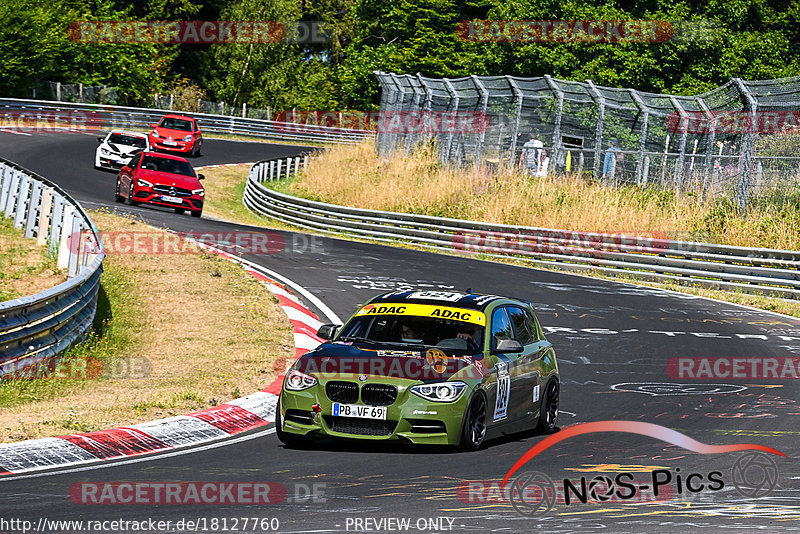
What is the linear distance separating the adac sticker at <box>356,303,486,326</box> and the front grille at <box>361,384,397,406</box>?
4.51 ft

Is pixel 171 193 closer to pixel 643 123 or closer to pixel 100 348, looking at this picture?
pixel 643 123

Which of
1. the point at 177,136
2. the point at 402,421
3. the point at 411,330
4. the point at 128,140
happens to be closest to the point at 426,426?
the point at 402,421

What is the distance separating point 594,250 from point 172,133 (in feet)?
81.2

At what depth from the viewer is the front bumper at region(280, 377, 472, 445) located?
9.31 m

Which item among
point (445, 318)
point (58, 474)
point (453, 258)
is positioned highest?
point (445, 318)

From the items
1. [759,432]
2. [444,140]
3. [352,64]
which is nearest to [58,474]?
[759,432]

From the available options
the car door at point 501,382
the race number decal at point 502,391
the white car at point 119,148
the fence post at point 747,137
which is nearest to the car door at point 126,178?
the white car at point 119,148

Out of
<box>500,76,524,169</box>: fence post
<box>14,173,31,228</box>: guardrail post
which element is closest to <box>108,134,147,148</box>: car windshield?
<box>500,76,524,169</box>: fence post

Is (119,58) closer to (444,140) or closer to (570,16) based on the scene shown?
(570,16)

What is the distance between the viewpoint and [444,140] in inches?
1417

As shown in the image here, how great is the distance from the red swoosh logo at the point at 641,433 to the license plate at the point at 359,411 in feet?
3.92

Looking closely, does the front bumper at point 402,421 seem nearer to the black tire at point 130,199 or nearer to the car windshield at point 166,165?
the black tire at point 130,199

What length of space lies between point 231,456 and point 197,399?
255 cm

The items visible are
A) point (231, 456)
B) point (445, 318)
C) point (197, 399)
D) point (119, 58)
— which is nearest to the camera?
point (231, 456)
